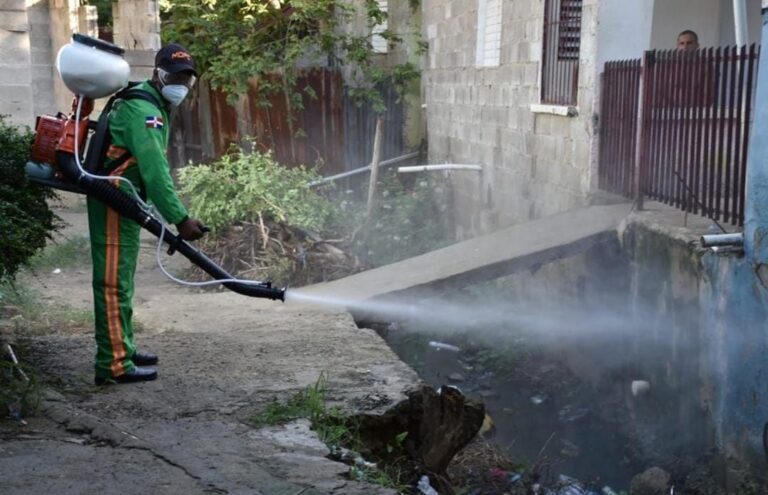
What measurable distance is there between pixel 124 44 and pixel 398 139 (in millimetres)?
4260

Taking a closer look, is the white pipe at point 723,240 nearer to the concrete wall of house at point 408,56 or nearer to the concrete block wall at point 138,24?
the concrete wall of house at point 408,56

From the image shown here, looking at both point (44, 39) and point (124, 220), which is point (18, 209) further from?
point (44, 39)

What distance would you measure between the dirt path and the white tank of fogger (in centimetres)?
149

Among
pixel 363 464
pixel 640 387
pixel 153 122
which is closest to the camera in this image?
pixel 363 464

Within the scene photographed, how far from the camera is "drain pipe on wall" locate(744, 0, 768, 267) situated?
5184mm

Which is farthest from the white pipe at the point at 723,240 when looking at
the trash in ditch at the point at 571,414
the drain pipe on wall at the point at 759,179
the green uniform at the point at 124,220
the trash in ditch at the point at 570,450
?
the green uniform at the point at 124,220

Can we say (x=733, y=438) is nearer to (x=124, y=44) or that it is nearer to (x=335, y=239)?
(x=335, y=239)

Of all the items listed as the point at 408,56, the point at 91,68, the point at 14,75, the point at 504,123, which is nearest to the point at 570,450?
the point at 91,68

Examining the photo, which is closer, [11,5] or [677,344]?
[677,344]

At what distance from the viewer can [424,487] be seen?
14.7 ft

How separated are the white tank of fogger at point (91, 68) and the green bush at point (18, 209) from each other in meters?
0.62

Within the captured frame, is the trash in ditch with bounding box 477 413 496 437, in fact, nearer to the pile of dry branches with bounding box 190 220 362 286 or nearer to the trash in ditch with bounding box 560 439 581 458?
the trash in ditch with bounding box 560 439 581 458

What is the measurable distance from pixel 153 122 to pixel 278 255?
503 centimetres

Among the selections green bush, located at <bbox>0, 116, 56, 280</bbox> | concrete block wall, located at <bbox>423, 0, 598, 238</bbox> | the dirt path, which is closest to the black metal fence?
concrete block wall, located at <bbox>423, 0, 598, 238</bbox>
